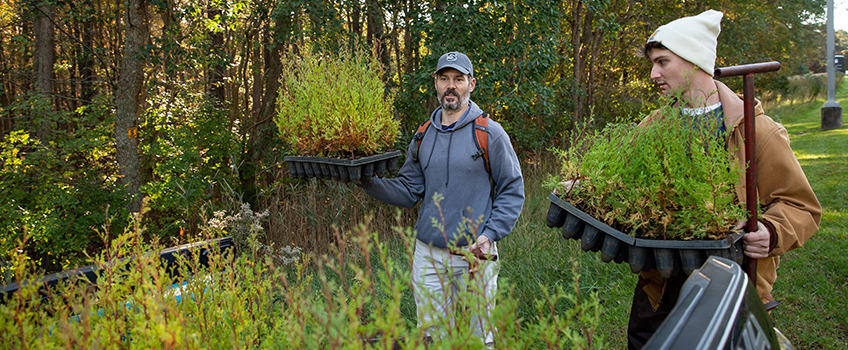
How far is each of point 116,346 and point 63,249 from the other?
672cm

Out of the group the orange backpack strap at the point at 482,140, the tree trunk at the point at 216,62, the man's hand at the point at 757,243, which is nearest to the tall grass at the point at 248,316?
the man's hand at the point at 757,243

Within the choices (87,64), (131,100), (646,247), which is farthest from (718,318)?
(87,64)

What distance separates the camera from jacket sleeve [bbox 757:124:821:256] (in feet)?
6.04

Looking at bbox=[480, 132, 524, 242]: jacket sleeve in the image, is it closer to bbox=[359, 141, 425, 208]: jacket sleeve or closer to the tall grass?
bbox=[359, 141, 425, 208]: jacket sleeve

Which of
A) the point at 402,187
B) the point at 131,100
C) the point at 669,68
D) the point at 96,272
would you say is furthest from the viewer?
the point at 131,100

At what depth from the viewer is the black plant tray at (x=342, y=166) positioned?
2.55 meters

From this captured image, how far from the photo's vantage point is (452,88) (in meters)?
2.88

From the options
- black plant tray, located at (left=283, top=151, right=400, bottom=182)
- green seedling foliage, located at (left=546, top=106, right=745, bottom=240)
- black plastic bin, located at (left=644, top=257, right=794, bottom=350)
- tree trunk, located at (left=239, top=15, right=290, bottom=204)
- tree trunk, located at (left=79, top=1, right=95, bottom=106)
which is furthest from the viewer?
tree trunk, located at (left=79, top=1, right=95, bottom=106)

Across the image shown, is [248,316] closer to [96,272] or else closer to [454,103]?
[96,272]

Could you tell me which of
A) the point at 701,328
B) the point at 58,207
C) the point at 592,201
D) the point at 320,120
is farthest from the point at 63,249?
the point at 701,328

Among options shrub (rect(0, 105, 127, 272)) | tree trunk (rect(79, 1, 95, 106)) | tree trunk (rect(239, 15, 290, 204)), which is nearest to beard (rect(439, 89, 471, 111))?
shrub (rect(0, 105, 127, 272))

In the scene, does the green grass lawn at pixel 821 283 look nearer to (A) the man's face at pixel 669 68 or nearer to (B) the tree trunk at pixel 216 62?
(A) the man's face at pixel 669 68

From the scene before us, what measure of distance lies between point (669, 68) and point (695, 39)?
142 mm

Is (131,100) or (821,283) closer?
(821,283)
